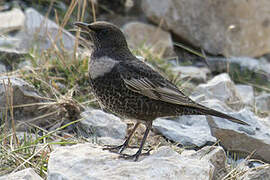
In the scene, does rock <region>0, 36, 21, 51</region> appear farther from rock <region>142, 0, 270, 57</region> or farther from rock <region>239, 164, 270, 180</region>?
rock <region>239, 164, 270, 180</region>

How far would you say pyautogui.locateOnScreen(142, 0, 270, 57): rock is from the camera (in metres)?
7.56

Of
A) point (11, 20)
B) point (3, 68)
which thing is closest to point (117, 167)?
point (3, 68)

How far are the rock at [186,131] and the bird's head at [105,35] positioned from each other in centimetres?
103

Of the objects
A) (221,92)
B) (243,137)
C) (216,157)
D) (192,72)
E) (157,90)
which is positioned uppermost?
(157,90)

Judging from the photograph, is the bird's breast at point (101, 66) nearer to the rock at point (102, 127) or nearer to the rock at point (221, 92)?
the rock at point (102, 127)

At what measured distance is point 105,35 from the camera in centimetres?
403

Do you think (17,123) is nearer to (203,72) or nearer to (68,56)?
(68,56)

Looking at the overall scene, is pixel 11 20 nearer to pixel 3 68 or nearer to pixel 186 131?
pixel 3 68

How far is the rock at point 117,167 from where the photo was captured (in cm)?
312

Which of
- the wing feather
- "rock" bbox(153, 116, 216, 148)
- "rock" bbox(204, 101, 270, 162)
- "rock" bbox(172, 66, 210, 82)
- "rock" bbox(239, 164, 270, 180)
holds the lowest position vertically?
"rock" bbox(172, 66, 210, 82)

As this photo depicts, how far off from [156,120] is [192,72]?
6.80ft

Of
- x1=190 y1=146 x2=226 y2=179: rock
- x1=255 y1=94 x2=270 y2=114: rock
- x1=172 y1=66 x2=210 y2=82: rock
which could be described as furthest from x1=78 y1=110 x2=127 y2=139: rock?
x1=255 y1=94 x2=270 y2=114: rock

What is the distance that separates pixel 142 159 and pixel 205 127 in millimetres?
1496

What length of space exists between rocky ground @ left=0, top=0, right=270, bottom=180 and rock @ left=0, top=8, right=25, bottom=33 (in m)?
0.02
